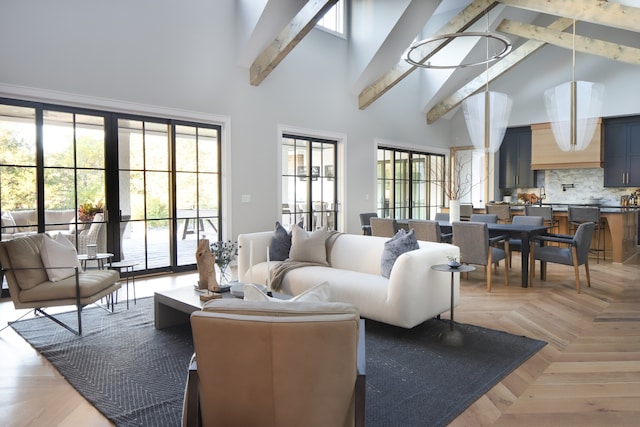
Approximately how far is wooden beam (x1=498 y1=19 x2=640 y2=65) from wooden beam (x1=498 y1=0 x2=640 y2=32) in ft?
4.74

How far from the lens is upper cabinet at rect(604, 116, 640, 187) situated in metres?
8.54

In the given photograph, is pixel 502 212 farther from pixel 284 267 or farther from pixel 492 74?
pixel 284 267

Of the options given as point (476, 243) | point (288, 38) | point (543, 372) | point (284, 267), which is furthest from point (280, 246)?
point (288, 38)

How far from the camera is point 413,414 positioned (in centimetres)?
223

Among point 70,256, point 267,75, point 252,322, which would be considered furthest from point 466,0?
point 252,322

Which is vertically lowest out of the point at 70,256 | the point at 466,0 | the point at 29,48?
the point at 70,256

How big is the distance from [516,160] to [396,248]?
311 inches

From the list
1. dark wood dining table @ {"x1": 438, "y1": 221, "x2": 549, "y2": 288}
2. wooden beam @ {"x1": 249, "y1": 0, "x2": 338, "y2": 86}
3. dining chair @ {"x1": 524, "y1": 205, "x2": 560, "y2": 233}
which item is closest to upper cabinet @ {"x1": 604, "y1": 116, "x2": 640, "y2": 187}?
dining chair @ {"x1": 524, "y1": 205, "x2": 560, "y2": 233}

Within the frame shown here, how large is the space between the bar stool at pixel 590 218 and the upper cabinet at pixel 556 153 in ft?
6.63

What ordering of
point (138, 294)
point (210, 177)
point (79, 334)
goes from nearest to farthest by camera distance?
point (79, 334) < point (138, 294) < point (210, 177)

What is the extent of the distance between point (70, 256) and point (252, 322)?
3.09 meters

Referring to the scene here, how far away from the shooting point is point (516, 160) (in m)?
10.2

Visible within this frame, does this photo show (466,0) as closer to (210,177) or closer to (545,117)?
(545,117)

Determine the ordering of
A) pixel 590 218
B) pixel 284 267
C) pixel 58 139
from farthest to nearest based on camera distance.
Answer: pixel 590 218 → pixel 58 139 → pixel 284 267
